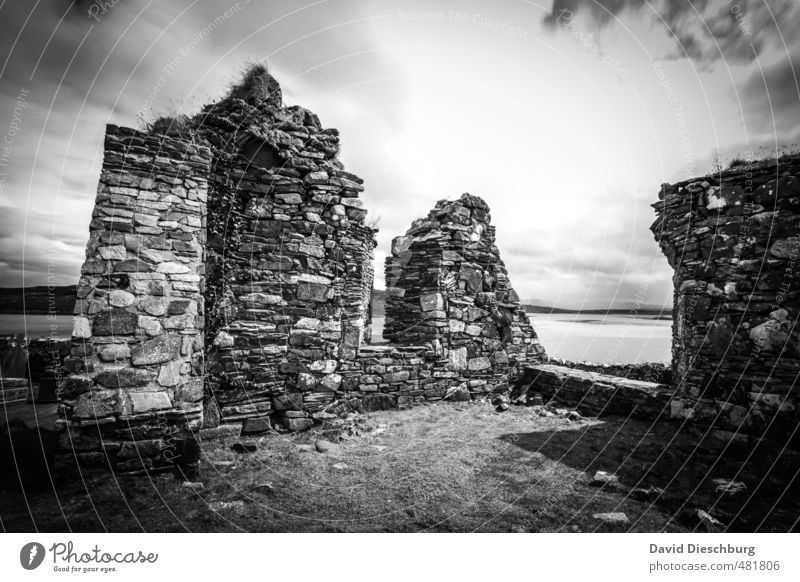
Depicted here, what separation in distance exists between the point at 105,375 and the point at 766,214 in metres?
8.57

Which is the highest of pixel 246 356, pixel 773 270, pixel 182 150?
pixel 182 150

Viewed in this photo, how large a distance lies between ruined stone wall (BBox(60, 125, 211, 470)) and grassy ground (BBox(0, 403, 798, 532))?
1.61 feet

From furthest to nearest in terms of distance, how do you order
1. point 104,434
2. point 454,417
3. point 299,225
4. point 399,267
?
point 399,267, point 454,417, point 299,225, point 104,434

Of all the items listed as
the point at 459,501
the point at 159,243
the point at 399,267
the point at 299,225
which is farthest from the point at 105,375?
the point at 399,267

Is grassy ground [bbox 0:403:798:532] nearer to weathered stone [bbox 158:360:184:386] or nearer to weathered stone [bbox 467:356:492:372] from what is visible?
weathered stone [bbox 158:360:184:386]

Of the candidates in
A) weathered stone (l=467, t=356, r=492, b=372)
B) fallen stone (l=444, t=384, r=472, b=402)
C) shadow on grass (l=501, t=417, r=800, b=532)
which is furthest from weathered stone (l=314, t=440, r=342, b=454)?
weathered stone (l=467, t=356, r=492, b=372)

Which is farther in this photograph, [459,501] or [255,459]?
[255,459]

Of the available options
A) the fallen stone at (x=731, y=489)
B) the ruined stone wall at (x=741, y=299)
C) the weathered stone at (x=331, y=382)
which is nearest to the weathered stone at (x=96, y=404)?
the weathered stone at (x=331, y=382)

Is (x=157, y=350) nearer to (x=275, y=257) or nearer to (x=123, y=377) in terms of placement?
(x=123, y=377)

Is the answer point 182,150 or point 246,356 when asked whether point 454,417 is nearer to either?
point 246,356

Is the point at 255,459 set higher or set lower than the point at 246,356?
lower

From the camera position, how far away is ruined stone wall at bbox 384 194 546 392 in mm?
7000
